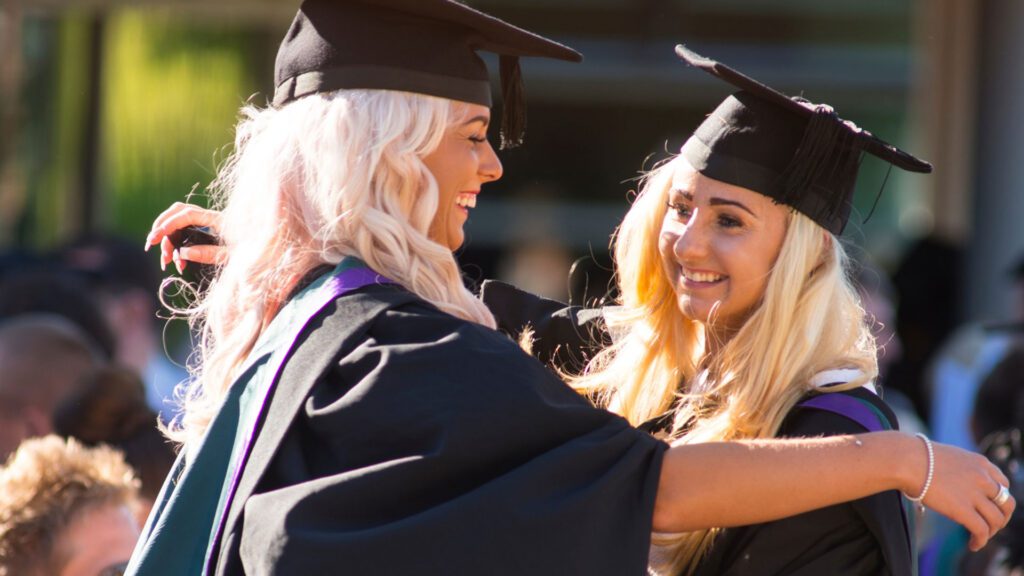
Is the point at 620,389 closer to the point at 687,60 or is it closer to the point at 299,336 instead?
the point at 687,60

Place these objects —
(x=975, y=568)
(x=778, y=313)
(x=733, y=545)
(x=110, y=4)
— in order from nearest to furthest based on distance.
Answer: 1. (x=733, y=545)
2. (x=778, y=313)
3. (x=975, y=568)
4. (x=110, y=4)

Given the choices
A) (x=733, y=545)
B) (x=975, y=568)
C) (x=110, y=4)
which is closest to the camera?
(x=733, y=545)

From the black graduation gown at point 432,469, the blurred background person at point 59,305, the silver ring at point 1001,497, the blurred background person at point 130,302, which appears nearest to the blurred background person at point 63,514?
the black graduation gown at point 432,469

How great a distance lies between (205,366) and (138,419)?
4.24ft

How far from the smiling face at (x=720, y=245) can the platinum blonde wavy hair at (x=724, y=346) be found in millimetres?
31

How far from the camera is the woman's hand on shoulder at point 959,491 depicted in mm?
2180

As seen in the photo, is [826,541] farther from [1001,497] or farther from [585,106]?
[585,106]

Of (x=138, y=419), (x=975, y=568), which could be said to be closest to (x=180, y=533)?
(x=138, y=419)

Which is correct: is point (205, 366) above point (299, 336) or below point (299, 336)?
below

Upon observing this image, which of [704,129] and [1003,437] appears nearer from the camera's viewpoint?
[704,129]

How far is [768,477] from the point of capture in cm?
214

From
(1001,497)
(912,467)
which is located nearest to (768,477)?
(912,467)

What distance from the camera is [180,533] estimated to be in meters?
2.22

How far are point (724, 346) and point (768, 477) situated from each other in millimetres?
676
